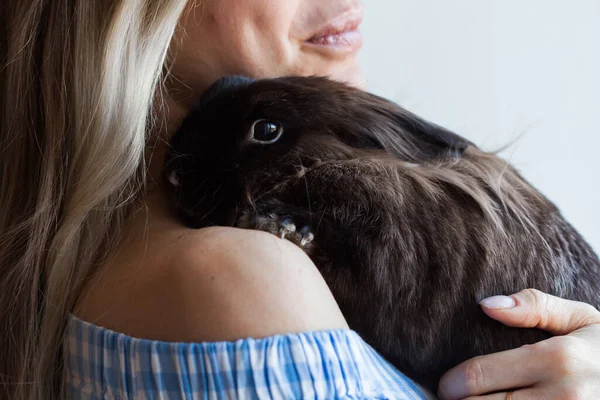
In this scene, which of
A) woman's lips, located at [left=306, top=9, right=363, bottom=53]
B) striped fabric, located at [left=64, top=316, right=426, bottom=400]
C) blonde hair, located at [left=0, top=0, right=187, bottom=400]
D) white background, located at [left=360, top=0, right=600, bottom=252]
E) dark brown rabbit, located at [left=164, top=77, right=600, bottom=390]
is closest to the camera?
striped fabric, located at [left=64, top=316, right=426, bottom=400]

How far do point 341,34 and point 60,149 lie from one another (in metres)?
0.68

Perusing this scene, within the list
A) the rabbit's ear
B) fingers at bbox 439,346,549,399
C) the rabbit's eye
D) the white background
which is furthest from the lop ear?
the white background

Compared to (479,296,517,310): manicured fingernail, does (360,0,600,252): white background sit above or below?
above

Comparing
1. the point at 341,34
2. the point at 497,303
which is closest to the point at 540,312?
the point at 497,303

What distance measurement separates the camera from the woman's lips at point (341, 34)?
151cm

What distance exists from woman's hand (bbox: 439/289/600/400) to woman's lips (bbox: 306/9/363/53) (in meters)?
0.72

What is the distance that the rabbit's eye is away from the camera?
3.97ft

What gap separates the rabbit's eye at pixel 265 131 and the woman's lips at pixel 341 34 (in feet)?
1.20

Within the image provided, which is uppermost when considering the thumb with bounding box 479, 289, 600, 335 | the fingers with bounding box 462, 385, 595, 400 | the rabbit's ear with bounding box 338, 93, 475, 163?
the rabbit's ear with bounding box 338, 93, 475, 163

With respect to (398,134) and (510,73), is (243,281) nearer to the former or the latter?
(398,134)

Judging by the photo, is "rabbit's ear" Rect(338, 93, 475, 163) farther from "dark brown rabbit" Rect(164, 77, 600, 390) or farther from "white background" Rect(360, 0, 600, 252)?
"white background" Rect(360, 0, 600, 252)

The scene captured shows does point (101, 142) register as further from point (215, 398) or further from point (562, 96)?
point (562, 96)

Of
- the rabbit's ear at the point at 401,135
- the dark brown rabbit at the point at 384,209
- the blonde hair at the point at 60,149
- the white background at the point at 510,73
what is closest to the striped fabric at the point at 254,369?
the dark brown rabbit at the point at 384,209

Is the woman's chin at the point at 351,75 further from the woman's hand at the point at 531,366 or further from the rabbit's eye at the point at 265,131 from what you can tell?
the woman's hand at the point at 531,366
